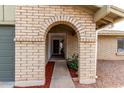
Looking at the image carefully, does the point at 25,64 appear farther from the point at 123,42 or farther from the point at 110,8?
the point at 123,42

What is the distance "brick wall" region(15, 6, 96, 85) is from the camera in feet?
24.4

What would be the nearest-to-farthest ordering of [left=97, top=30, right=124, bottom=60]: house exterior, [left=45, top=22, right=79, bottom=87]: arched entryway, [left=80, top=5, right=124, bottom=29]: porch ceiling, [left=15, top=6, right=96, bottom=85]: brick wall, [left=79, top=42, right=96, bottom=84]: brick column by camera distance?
[left=80, top=5, right=124, bottom=29]: porch ceiling → [left=15, top=6, right=96, bottom=85]: brick wall → [left=79, top=42, right=96, bottom=84]: brick column → [left=45, top=22, right=79, bottom=87]: arched entryway → [left=97, top=30, right=124, bottom=60]: house exterior

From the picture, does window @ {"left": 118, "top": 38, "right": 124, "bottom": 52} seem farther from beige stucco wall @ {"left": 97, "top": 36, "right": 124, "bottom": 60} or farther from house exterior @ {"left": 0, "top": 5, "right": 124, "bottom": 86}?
house exterior @ {"left": 0, "top": 5, "right": 124, "bottom": 86}

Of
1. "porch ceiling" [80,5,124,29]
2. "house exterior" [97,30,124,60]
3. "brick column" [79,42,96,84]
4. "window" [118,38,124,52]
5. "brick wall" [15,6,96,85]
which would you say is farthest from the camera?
"window" [118,38,124,52]

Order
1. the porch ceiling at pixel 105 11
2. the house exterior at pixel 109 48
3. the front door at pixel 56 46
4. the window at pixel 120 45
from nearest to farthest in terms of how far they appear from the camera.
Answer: the porch ceiling at pixel 105 11 < the house exterior at pixel 109 48 < the window at pixel 120 45 < the front door at pixel 56 46

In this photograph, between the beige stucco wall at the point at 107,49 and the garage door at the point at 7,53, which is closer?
the garage door at the point at 7,53

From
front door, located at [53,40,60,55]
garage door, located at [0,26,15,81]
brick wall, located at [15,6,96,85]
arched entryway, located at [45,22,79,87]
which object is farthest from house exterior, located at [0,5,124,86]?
front door, located at [53,40,60,55]

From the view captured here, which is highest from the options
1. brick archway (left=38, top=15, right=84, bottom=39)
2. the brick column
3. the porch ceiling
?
the porch ceiling

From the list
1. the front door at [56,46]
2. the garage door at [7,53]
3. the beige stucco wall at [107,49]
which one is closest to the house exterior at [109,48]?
the beige stucco wall at [107,49]

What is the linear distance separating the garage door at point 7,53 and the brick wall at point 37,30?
2.93 ft

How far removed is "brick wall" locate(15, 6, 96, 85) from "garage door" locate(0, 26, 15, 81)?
0.89m

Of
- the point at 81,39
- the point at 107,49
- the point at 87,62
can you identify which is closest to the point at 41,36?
the point at 81,39

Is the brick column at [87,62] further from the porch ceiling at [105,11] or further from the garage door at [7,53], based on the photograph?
the garage door at [7,53]

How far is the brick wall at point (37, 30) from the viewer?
293 inches
